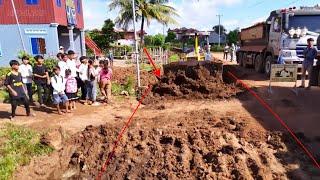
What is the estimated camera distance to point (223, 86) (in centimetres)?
1195

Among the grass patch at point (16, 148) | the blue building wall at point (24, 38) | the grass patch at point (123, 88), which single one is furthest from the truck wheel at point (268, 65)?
the blue building wall at point (24, 38)

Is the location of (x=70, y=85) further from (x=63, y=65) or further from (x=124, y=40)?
(x=124, y=40)

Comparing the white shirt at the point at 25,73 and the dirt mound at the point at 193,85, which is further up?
the white shirt at the point at 25,73

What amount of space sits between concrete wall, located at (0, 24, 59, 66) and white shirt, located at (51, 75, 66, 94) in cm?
1302

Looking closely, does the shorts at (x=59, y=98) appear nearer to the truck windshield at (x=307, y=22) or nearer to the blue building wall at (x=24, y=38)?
the truck windshield at (x=307, y=22)

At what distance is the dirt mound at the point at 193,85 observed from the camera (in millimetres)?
11453

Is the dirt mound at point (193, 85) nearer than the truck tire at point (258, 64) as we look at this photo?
Yes

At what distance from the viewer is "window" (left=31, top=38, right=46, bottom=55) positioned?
71.4 feet

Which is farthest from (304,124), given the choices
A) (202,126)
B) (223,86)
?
(223,86)

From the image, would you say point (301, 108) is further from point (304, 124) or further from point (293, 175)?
point (293, 175)

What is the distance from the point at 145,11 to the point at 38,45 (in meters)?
9.25

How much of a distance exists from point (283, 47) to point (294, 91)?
3330 millimetres

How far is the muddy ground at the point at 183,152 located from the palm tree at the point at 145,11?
19.5 meters
